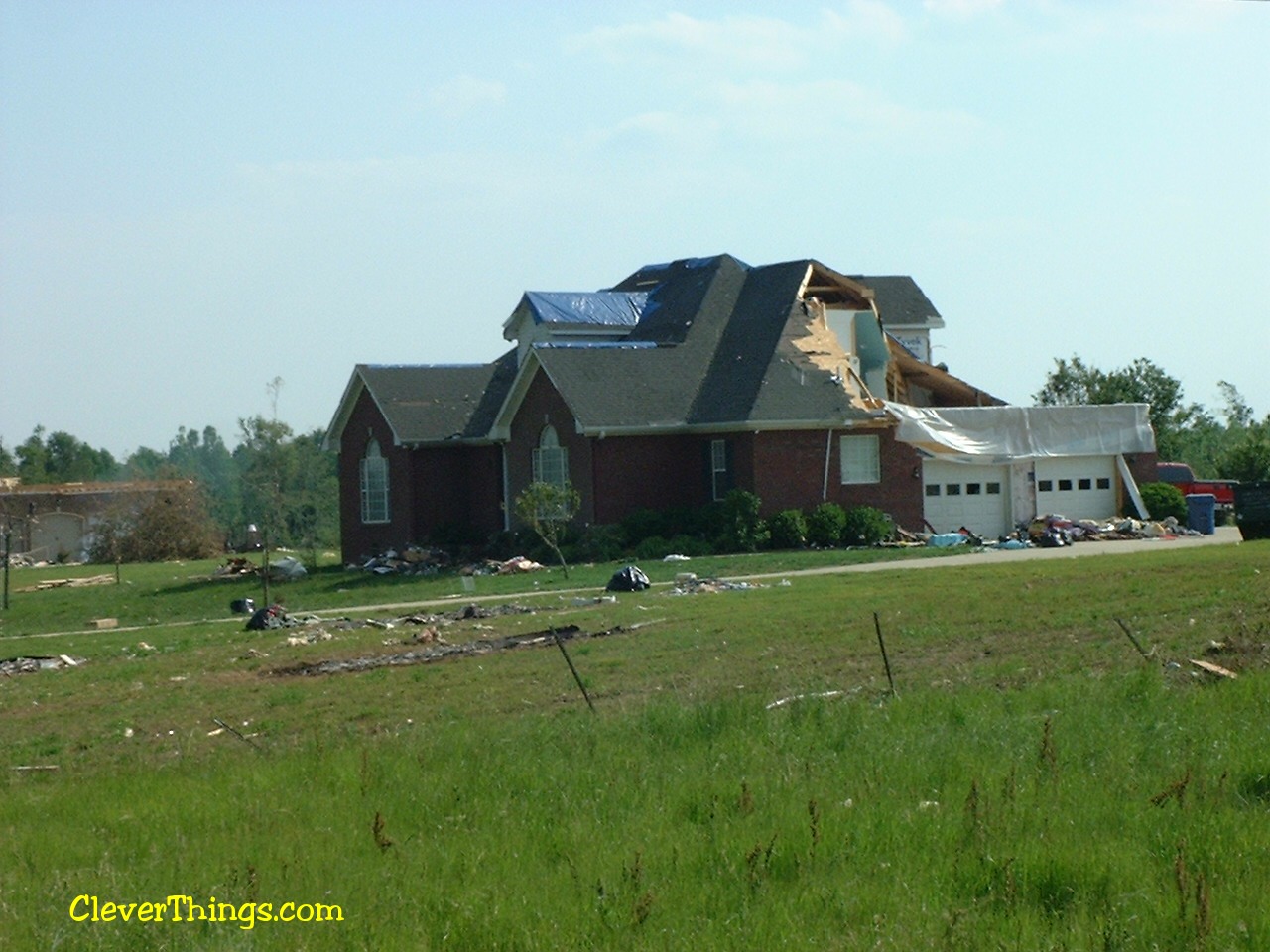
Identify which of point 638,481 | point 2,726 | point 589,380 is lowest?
point 2,726

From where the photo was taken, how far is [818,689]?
14.9 metres

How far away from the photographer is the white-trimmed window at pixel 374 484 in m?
48.9

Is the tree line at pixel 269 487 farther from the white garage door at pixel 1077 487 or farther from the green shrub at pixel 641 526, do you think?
the white garage door at pixel 1077 487

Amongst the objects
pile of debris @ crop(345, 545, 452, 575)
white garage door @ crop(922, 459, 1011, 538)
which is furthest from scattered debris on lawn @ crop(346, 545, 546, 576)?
white garage door @ crop(922, 459, 1011, 538)

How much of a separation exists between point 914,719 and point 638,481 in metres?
30.1

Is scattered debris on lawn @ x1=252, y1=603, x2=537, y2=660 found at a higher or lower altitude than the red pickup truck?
lower

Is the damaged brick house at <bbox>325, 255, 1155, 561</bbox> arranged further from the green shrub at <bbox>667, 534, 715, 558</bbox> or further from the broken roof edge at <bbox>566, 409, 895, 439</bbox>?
the green shrub at <bbox>667, 534, 715, 558</bbox>

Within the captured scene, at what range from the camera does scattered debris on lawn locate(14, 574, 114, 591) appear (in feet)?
168

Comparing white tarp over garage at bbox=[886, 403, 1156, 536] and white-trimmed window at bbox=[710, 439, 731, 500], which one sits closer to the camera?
white-trimmed window at bbox=[710, 439, 731, 500]

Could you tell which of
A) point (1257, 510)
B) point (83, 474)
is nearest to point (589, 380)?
point (1257, 510)

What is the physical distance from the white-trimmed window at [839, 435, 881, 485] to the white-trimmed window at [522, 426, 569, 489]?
7.58 m

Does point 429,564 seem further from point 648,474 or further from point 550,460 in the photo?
point 648,474

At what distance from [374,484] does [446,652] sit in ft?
93.5

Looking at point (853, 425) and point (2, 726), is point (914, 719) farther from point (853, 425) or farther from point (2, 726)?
point (853, 425)
